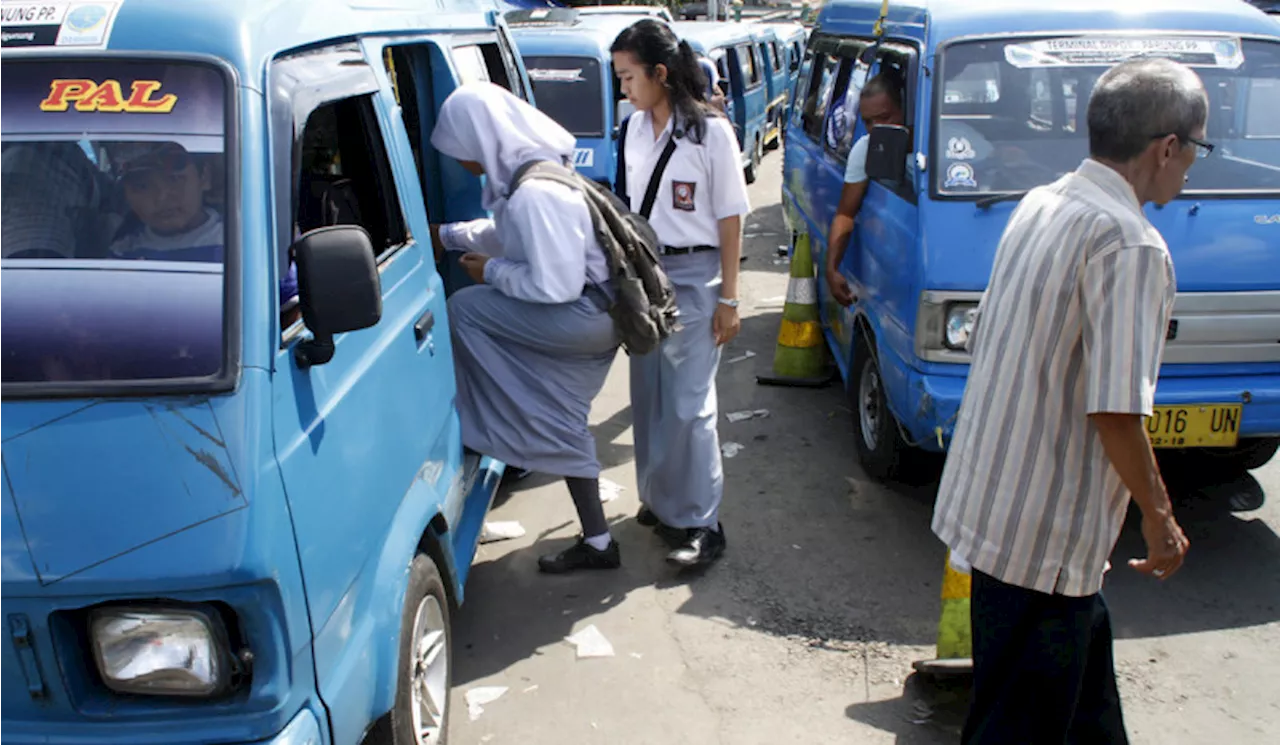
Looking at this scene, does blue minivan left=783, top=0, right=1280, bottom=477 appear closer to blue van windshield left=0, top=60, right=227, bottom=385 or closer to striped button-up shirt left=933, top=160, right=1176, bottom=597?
striped button-up shirt left=933, top=160, right=1176, bottom=597

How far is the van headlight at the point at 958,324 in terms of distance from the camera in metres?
4.01

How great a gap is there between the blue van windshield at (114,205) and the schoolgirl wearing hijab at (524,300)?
4.57 ft

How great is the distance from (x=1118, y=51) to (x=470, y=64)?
8.63 ft

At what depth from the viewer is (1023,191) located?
167 inches

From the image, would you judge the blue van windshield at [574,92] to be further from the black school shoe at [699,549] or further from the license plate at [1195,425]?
the license plate at [1195,425]

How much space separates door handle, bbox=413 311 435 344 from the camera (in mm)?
3029

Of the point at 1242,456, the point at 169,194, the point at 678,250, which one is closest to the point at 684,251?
the point at 678,250

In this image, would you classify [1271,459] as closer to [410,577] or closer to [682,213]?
[682,213]

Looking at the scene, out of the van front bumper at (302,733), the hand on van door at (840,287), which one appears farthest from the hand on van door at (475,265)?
the hand on van door at (840,287)

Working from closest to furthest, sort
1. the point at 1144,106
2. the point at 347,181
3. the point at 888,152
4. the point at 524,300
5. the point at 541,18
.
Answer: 1. the point at 1144,106
2. the point at 347,181
3. the point at 524,300
4. the point at 888,152
5. the point at 541,18

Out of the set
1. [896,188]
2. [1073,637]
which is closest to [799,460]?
[896,188]

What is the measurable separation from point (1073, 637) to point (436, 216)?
2849mm

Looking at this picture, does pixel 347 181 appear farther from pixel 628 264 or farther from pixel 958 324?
pixel 958 324

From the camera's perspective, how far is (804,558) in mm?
4383
